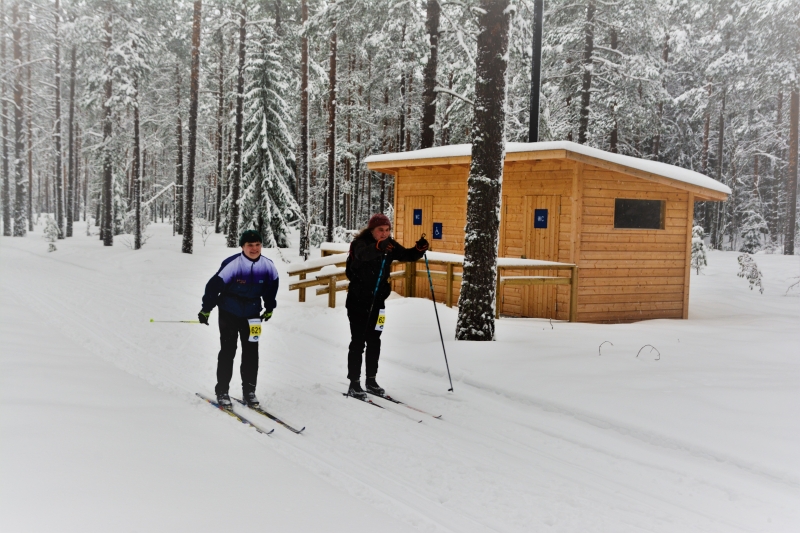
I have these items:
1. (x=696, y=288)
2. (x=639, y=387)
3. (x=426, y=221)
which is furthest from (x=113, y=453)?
(x=696, y=288)

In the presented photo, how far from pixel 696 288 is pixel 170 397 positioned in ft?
59.1

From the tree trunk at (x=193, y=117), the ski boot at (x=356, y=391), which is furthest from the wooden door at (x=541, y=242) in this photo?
the tree trunk at (x=193, y=117)

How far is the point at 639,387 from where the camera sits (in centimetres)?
636

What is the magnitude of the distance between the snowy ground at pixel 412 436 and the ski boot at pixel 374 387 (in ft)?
0.79

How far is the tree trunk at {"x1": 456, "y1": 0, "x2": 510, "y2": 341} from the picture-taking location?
823 centimetres

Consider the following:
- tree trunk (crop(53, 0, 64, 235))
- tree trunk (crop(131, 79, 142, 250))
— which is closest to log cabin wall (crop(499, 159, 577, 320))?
tree trunk (crop(131, 79, 142, 250))

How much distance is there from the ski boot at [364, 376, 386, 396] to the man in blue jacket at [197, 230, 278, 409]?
1261 millimetres

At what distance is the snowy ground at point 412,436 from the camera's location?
11.5ft

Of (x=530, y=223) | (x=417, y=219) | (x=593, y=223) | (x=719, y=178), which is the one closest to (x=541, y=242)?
(x=530, y=223)

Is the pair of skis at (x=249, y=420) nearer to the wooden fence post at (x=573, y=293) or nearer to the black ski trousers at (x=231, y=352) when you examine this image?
the black ski trousers at (x=231, y=352)

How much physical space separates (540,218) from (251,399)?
8593mm

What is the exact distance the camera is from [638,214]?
42.5 feet

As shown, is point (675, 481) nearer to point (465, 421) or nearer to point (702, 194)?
point (465, 421)

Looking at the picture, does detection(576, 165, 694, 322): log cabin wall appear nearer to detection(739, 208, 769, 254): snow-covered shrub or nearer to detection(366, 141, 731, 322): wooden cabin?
detection(366, 141, 731, 322): wooden cabin
